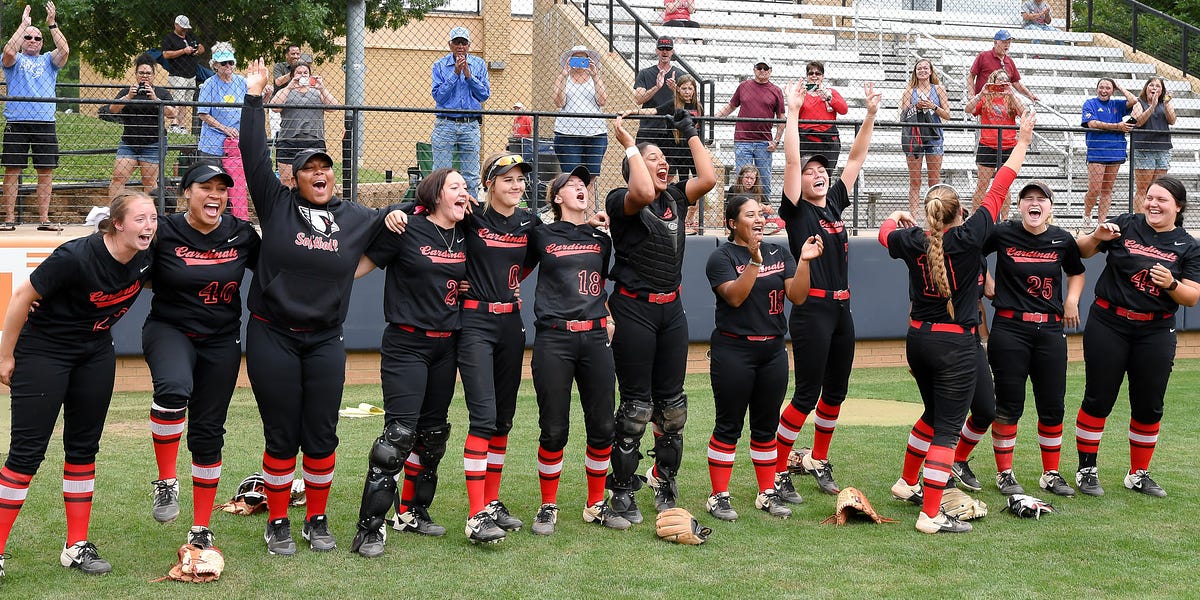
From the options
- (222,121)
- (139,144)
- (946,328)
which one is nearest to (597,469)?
(946,328)

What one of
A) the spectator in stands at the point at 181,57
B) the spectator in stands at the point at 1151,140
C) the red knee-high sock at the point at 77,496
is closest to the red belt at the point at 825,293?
the red knee-high sock at the point at 77,496

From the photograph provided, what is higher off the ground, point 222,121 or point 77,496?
point 222,121

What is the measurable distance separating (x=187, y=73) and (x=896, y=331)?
8.05m

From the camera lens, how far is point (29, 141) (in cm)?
1071

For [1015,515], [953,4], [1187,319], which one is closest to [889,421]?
[1015,515]

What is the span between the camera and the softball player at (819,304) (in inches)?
278

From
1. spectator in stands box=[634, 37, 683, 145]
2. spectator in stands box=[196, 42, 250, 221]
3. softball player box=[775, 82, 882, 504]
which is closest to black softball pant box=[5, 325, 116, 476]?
softball player box=[775, 82, 882, 504]

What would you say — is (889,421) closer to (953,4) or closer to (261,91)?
(261,91)

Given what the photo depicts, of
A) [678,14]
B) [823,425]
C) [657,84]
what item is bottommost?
[823,425]

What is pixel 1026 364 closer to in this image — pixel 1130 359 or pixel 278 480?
pixel 1130 359

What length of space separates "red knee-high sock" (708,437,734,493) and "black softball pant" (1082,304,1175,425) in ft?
7.79

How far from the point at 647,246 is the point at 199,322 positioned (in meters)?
2.32

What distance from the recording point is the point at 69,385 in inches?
215

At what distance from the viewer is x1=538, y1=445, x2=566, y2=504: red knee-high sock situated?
6379 mm
